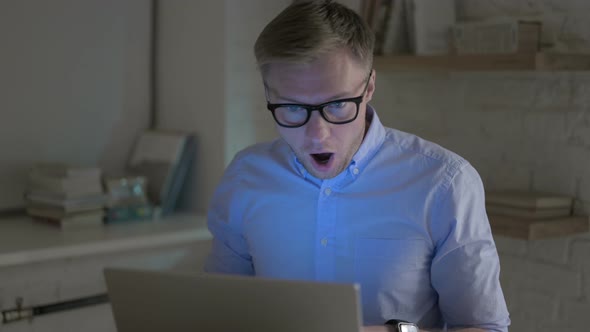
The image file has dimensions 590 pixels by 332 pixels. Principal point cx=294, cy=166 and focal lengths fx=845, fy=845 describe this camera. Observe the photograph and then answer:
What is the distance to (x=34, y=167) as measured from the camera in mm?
2814

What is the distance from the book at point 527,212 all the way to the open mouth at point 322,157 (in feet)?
2.92

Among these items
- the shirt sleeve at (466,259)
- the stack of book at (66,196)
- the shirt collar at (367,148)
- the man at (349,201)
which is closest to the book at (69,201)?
the stack of book at (66,196)

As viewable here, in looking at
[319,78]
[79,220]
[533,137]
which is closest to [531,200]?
[533,137]

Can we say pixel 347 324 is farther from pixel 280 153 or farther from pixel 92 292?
pixel 92 292

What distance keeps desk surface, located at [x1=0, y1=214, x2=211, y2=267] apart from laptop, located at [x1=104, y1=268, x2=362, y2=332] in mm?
1082

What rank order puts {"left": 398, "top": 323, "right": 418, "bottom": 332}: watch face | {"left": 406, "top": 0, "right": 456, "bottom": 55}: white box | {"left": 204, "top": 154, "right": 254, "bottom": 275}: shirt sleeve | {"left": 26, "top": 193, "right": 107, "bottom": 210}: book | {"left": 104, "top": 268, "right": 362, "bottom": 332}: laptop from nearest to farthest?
{"left": 104, "top": 268, "right": 362, "bottom": 332}: laptop
{"left": 398, "top": 323, "right": 418, "bottom": 332}: watch face
{"left": 204, "top": 154, "right": 254, "bottom": 275}: shirt sleeve
{"left": 406, "top": 0, "right": 456, "bottom": 55}: white box
{"left": 26, "top": 193, "right": 107, "bottom": 210}: book

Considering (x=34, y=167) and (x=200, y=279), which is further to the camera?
(x=34, y=167)

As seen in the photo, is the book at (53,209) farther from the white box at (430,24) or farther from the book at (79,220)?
the white box at (430,24)

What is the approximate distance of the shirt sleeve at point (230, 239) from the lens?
70.3 inches

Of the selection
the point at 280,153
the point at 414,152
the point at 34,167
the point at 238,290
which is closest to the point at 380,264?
the point at 414,152

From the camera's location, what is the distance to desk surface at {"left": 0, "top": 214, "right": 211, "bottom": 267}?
2.39 m

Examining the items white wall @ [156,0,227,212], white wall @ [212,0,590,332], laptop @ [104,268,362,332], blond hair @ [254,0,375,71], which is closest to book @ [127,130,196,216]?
white wall @ [156,0,227,212]

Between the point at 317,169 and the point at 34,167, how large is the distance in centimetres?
155

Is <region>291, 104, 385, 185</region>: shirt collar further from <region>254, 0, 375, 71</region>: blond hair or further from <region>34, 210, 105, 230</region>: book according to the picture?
<region>34, 210, 105, 230</region>: book
